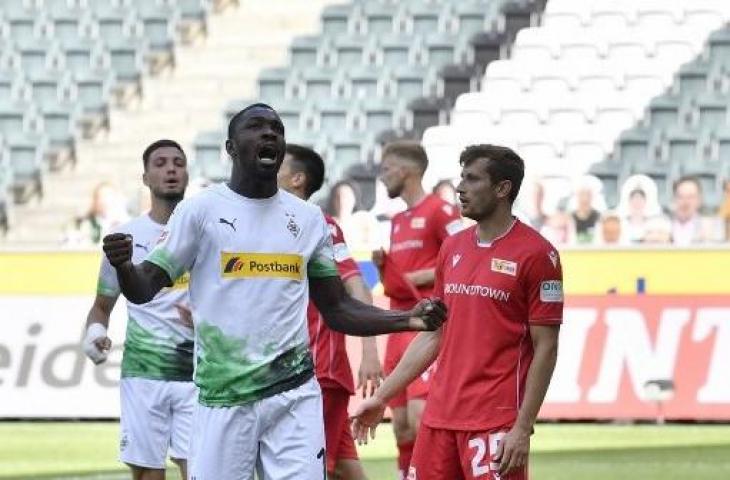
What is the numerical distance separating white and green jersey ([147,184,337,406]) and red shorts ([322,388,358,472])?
3024 millimetres

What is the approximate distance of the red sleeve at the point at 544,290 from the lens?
7.10 m

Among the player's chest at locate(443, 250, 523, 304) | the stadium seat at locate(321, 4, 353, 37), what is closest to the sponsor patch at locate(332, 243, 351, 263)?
the player's chest at locate(443, 250, 523, 304)

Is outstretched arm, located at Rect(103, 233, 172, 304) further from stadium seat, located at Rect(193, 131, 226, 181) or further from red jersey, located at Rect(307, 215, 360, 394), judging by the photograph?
stadium seat, located at Rect(193, 131, 226, 181)

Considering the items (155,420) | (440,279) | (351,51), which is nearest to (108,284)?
(155,420)

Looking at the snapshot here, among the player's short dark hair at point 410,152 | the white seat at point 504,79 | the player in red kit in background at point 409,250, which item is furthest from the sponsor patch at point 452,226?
the white seat at point 504,79

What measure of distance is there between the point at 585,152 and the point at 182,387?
13.6 meters

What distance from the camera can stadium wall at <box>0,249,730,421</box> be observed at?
16484 millimetres

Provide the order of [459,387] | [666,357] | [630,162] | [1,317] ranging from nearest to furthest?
[459,387]
[666,357]
[1,317]
[630,162]

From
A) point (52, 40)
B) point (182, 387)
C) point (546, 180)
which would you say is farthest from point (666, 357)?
point (52, 40)

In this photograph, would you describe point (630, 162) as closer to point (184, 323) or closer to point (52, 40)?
point (52, 40)

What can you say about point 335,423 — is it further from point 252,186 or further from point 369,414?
point 252,186

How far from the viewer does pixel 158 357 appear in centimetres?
935

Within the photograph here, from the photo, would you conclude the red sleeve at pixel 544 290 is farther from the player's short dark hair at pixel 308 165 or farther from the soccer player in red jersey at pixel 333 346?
the player's short dark hair at pixel 308 165

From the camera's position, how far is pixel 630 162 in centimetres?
2177
